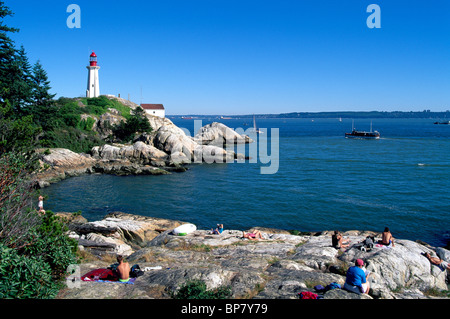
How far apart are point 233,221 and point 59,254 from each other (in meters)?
17.8

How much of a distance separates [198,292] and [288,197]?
2498 centimetres

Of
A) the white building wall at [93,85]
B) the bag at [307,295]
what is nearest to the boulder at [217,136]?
the white building wall at [93,85]

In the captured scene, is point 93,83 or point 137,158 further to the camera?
point 93,83

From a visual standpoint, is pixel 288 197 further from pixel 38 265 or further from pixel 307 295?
pixel 38 265

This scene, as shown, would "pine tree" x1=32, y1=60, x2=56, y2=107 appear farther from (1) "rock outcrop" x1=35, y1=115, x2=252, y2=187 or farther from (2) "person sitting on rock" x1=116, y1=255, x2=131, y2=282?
(2) "person sitting on rock" x1=116, y1=255, x2=131, y2=282

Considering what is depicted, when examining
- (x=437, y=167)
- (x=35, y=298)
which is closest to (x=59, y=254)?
(x=35, y=298)

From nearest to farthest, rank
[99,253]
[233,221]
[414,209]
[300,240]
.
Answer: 1. [99,253]
2. [300,240]
3. [233,221]
4. [414,209]

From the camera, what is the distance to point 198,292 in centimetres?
894

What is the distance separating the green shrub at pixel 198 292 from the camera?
882cm

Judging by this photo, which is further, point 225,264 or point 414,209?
point 414,209

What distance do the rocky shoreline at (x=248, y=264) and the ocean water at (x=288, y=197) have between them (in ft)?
25.7

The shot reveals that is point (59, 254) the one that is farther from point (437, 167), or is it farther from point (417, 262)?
point (437, 167)

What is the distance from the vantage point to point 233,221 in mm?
26234

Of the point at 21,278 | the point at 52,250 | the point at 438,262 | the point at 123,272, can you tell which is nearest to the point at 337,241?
the point at 438,262
